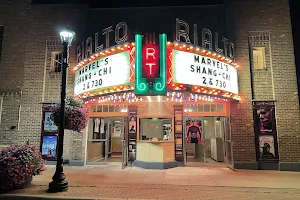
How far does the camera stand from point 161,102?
12.4 metres

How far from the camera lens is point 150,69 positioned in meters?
8.67

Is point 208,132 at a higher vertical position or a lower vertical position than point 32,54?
lower

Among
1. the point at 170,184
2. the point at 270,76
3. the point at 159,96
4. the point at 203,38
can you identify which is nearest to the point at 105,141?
the point at 159,96

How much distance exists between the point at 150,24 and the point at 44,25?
5958mm

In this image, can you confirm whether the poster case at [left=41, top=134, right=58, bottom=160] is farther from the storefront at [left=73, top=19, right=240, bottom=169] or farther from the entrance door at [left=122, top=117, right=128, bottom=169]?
the entrance door at [left=122, top=117, right=128, bottom=169]

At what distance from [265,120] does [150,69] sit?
6.73m

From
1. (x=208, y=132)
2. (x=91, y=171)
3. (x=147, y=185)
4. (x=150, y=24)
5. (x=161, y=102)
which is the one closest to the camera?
(x=147, y=185)

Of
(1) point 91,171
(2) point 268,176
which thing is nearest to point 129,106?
(1) point 91,171

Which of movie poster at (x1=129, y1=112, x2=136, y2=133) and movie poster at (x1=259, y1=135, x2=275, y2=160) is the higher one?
movie poster at (x1=129, y1=112, x2=136, y2=133)

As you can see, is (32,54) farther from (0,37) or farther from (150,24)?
(150,24)

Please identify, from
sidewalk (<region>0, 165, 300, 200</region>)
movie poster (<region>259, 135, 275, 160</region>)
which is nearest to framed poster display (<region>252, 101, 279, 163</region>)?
movie poster (<region>259, 135, 275, 160</region>)

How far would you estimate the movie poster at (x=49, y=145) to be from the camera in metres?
12.3

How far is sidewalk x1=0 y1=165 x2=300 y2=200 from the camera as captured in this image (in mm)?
7020

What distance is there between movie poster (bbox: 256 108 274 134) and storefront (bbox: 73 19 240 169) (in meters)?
1.46
